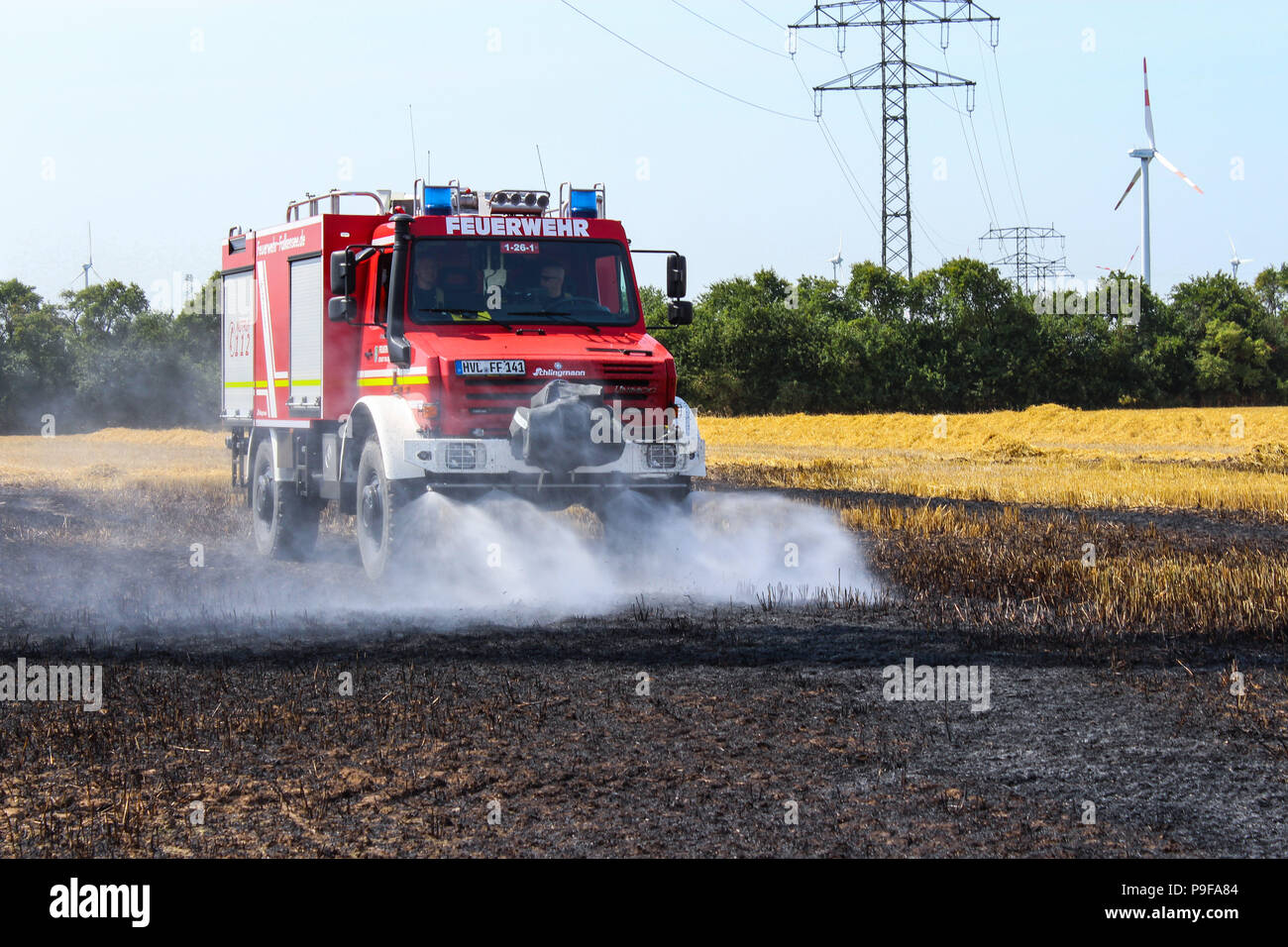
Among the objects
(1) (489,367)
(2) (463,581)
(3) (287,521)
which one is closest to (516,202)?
(1) (489,367)

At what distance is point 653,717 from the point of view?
26.5ft

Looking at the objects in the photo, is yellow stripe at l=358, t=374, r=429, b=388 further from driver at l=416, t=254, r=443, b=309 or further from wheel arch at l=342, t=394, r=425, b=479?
driver at l=416, t=254, r=443, b=309

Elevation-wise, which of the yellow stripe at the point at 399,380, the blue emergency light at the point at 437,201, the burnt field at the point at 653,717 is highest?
the blue emergency light at the point at 437,201

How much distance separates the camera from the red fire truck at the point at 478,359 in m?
12.6

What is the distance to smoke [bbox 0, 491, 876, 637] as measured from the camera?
1164 centimetres

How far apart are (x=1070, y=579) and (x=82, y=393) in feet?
182

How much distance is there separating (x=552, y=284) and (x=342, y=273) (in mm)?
1960

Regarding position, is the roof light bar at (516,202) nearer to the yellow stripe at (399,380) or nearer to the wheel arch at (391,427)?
the yellow stripe at (399,380)

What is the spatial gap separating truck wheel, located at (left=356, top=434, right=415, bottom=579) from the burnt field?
371 millimetres

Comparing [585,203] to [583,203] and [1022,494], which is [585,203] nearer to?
[583,203]

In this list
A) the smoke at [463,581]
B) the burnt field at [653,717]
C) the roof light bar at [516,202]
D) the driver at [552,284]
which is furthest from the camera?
the roof light bar at [516,202]

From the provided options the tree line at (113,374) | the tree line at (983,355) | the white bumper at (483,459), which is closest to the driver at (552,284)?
the white bumper at (483,459)

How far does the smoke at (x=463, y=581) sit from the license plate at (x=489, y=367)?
111 centimetres
